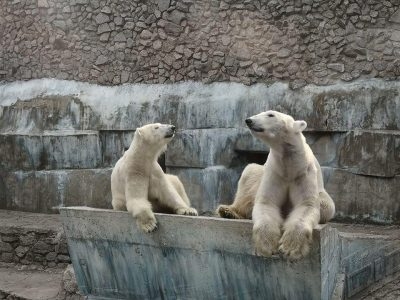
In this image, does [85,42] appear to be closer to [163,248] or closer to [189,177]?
[189,177]

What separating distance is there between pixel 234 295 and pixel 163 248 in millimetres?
797

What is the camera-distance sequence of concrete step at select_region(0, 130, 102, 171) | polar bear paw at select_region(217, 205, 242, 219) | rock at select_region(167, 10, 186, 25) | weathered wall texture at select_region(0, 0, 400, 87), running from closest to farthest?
polar bear paw at select_region(217, 205, 242, 219) < weathered wall texture at select_region(0, 0, 400, 87) < rock at select_region(167, 10, 186, 25) < concrete step at select_region(0, 130, 102, 171)

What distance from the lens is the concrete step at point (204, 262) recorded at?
5.57 m

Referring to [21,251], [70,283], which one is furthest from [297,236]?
[21,251]

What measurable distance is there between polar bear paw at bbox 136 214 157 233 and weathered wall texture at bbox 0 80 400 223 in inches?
156

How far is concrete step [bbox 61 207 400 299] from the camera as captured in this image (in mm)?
5566

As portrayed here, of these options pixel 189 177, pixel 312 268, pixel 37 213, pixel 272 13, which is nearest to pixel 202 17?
pixel 272 13

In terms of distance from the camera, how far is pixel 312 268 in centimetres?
534

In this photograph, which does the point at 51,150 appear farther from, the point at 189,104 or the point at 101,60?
the point at 189,104

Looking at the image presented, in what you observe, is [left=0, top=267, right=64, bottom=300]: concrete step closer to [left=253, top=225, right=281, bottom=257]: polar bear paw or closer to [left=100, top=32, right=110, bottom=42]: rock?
[left=100, top=32, right=110, bottom=42]: rock

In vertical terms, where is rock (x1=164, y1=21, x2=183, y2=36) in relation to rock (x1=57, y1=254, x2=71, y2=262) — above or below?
above

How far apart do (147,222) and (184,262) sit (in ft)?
2.00

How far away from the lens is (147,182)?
19.4 ft

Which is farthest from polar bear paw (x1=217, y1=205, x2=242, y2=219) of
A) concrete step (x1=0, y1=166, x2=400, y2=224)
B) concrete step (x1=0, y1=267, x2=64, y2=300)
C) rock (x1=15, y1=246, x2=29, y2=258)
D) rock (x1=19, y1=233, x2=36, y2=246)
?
rock (x1=15, y1=246, x2=29, y2=258)
